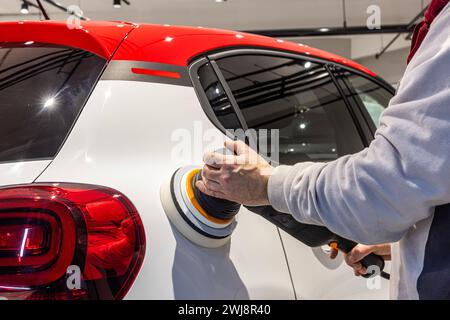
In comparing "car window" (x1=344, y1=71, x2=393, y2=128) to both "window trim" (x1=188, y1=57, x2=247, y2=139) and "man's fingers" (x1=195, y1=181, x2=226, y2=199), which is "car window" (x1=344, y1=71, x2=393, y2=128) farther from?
"man's fingers" (x1=195, y1=181, x2=226, y2=199)

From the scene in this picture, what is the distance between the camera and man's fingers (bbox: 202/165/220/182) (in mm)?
923

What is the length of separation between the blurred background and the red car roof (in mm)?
4909

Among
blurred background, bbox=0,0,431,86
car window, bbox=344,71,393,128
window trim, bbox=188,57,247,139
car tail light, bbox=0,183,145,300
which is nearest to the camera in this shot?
car tail light, bbox=0,183,145,300

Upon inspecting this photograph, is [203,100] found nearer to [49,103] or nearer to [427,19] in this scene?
[49,103]

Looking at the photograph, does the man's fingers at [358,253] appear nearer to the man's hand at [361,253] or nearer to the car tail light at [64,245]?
the man's hand at [361,253]

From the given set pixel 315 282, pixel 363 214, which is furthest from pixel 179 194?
pixel 315 282

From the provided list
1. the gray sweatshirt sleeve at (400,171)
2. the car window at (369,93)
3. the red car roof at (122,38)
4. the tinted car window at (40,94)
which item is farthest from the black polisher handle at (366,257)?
the car window at (369,93)

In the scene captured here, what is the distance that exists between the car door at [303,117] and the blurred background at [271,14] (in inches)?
182

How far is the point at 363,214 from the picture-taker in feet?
2.47

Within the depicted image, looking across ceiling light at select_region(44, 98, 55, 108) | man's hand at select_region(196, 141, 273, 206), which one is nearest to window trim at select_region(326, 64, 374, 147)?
man's hand at select_region(196, 141, 273, 206)

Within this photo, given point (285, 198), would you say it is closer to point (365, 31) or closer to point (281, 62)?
point (281, 62)

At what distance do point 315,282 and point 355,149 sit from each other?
29.2 inches

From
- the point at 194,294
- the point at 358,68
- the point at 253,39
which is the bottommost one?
the point at 194,294

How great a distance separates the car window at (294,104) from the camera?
141 centimetres
